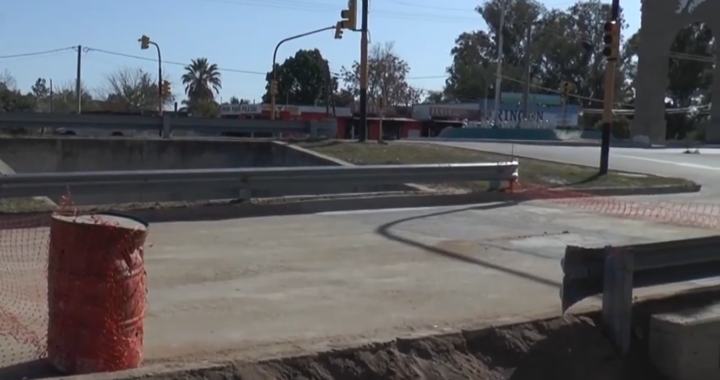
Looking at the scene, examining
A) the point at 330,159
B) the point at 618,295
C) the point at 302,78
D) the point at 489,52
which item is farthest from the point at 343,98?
the point at 618,295

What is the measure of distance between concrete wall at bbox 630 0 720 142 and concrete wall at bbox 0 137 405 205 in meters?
38.6

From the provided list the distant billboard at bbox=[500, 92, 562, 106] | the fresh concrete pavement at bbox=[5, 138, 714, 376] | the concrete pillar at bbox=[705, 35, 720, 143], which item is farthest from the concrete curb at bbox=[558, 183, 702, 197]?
the distant billboard at bbox=[500, 92, 562, 106]

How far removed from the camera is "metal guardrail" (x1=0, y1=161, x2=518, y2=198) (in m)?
12.8

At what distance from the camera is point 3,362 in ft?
19.6

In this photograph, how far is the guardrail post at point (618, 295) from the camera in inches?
279

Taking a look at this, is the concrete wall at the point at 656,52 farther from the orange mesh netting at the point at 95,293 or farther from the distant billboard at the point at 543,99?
the orange mesh netting at the point at 95,293

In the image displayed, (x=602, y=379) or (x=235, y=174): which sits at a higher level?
(x=235, y=174)

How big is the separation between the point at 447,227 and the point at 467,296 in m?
4.88

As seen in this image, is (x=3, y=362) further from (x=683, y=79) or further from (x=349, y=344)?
(x=683, y=79)

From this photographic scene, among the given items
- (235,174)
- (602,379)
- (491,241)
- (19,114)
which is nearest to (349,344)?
(602,379)

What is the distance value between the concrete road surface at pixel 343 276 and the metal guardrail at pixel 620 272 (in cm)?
58

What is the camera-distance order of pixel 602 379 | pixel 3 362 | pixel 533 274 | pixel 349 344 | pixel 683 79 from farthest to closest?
pixel 683 79
pixel 533 274
pixel 602 379
pixel 349 344
pixel 3 362

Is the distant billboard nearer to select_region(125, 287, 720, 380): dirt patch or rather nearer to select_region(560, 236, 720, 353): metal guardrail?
select_region(560, 236, 720, 353): metal guardrail

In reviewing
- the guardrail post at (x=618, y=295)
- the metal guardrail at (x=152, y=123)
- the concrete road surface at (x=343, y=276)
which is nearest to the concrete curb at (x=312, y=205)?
the concrete road surface at (x=343, y=276)
